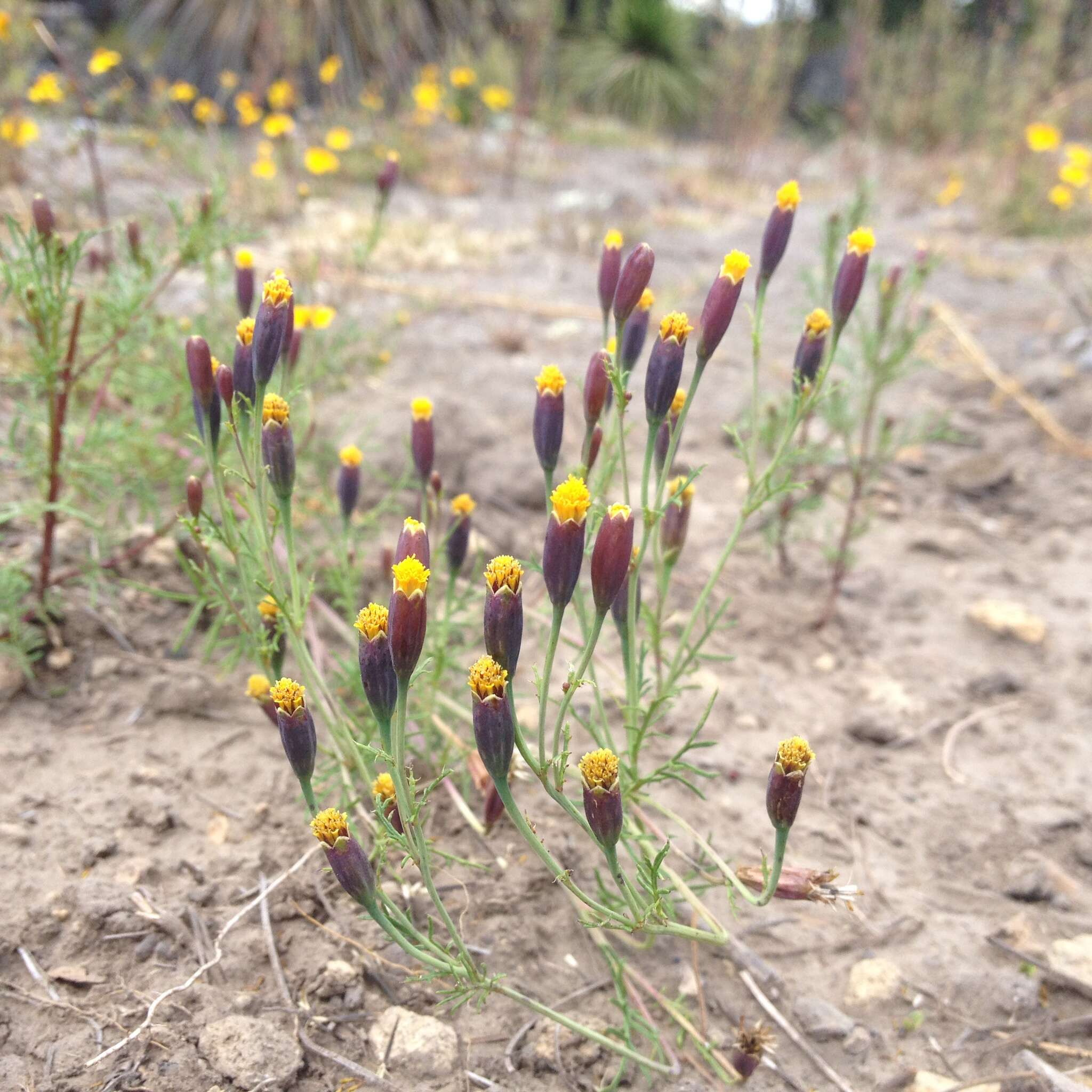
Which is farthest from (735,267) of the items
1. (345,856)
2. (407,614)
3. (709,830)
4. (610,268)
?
(709,830)

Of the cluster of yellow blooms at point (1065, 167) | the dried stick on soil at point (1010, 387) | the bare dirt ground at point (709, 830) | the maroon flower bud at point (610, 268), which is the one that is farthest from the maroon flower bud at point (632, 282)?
the cluster of yellow blooms at point (1065, 167)

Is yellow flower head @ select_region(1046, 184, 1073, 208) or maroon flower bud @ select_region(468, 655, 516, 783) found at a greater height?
yellow flower head @ select_region(1046, 184, 1073, 208)

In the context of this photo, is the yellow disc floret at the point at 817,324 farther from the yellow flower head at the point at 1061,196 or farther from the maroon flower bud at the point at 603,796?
the yellow flower head at the point at 1061,196

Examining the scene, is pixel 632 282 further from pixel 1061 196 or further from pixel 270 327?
pixel 1061 196

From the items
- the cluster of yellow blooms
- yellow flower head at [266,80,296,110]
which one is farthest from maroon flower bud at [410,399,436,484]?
the cluster of yellow blooms

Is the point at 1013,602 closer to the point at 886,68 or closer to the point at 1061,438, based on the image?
the point at 1061,438

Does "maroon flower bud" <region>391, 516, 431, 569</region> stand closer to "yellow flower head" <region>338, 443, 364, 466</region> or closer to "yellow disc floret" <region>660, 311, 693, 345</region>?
"yellow disc floret" <region>660, 311, 693, 345</region>

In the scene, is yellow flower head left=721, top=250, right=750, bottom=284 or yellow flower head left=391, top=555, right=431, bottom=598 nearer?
yellow flower head left=391, top=555, right=431, bottom=598
